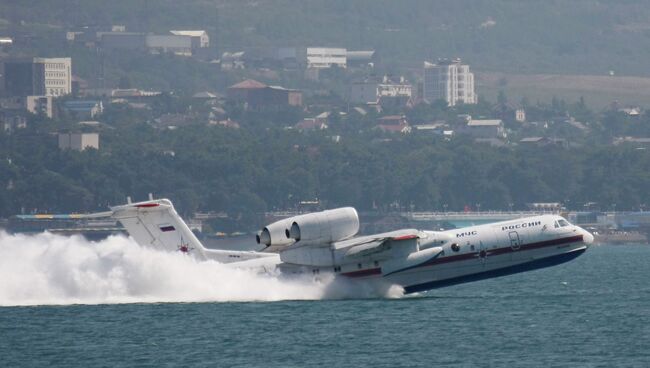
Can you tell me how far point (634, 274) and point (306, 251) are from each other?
144 ft

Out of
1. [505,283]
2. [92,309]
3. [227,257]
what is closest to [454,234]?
[227,257]

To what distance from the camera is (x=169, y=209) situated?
82.1 meters

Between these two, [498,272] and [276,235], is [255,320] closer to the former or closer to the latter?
[276,235]

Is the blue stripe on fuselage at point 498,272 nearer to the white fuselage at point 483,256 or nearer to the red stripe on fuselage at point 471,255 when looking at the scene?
the white fuselage at point 483,256

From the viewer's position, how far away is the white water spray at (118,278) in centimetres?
7969

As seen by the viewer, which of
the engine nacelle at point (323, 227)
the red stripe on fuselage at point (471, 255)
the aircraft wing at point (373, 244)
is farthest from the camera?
the red stripe on fuselage at point (471, 255)

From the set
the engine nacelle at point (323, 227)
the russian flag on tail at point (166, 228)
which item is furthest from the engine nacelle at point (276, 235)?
the russian flag on tail at point (166, 228)

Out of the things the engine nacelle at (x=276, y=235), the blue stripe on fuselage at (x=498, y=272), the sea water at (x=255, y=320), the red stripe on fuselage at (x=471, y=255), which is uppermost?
the engine nacelle at (x=276, y=235)

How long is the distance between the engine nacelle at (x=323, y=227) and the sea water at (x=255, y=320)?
253 cm

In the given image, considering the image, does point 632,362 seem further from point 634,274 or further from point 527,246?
point 634,274

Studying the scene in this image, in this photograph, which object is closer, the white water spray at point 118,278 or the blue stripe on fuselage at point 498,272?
the white water spray at point 118,278

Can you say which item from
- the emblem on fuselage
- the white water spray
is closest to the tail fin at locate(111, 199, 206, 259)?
the white water spray

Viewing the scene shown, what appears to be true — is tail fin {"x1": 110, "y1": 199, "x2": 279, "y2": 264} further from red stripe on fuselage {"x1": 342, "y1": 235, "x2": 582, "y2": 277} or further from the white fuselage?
the white fuselage

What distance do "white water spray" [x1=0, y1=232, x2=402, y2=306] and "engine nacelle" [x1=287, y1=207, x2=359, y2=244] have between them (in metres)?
2.34
